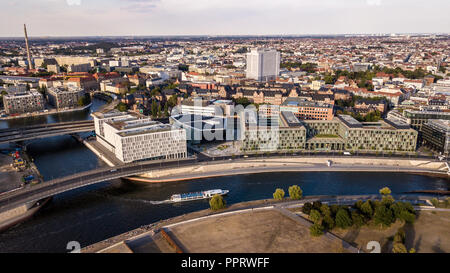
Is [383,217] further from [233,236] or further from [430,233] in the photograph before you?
[233,236]

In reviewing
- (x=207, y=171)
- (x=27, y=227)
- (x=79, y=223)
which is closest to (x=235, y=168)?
(x=207, y=171)

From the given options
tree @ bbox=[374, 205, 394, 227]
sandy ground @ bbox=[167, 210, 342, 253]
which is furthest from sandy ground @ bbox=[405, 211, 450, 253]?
sandy ground @ bbox=[167, 210, 342, 253]

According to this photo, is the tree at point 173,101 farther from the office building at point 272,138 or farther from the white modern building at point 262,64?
the white modern building at point 262,64

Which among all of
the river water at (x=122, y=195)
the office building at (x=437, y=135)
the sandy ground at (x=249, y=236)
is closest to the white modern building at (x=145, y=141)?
the river water at (x=122, y=195)

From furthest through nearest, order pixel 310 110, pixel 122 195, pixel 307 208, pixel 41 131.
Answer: pixel 310 110, pixel 41 131, pixel 122 195, pixel 307 208

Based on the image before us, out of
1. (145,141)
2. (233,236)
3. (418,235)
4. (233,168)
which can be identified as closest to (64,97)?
(145,141)
